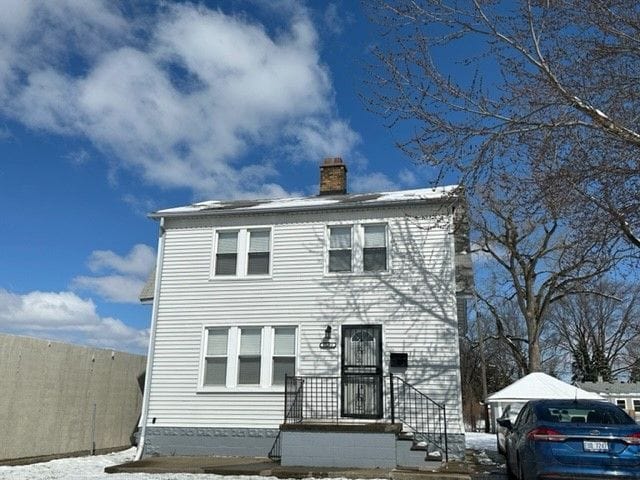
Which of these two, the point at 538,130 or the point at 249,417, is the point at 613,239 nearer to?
the point at 538,130

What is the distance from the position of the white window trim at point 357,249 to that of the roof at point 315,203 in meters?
0.46

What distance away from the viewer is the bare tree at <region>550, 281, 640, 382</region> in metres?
40.4

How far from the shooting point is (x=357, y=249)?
44.5ft

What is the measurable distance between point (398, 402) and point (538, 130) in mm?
6493

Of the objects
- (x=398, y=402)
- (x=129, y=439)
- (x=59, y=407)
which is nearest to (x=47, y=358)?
(x=59, y=407)

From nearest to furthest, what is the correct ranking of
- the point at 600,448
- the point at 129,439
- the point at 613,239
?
the point at 600,448 < the point at 613,239 < the point at 129,439

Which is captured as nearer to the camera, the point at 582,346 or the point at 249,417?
the point at 249,417

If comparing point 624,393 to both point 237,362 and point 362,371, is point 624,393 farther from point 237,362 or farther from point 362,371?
point 237,362

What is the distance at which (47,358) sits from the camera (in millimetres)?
11930

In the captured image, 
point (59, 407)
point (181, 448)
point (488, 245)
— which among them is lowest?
point (181, 448)

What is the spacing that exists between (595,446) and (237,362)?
8.23m

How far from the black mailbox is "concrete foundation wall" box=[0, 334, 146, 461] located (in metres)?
7.03

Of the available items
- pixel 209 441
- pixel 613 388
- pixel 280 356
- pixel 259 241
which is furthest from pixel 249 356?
pixel 613 388

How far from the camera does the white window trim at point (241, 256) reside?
13876 millimetres
